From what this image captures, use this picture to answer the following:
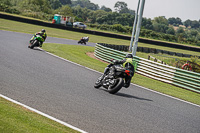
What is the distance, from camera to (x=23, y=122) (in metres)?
6.23

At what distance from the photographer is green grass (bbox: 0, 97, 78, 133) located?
224 inches

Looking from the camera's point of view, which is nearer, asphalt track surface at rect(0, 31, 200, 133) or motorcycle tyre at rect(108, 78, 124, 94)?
asphalt track surface at rect(0, 31, 200, 133)

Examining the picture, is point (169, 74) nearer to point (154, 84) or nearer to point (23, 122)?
point (154, 84)

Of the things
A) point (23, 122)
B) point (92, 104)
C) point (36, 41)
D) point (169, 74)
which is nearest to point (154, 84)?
point (169, 74)

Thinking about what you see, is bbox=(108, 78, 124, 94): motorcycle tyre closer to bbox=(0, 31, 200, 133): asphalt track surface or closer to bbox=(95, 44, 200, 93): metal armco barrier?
bbox=(0, 31, 200, 133): asphalt track surface

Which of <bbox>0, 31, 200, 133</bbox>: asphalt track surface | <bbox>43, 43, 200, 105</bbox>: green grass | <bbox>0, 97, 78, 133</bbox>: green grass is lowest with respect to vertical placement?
<bbox>43, 43, 200, 105</bbox>: green grass

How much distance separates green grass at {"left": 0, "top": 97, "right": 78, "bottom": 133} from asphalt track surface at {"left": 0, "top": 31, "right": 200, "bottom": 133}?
20.7 inches

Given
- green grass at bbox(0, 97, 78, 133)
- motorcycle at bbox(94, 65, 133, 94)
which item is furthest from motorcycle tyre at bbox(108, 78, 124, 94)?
green grass at bbox(0, 97, 78, 133)

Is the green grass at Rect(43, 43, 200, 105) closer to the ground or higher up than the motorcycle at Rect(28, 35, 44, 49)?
closer to the ground

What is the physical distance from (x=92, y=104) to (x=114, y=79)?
2110mm

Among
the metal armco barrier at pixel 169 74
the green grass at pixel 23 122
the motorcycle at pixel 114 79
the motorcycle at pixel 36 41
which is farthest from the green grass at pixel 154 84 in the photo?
the green grass at pixel 23 122

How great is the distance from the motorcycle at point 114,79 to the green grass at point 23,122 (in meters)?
4.16

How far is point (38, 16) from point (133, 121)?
61.4 m

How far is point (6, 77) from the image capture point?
10.8m
